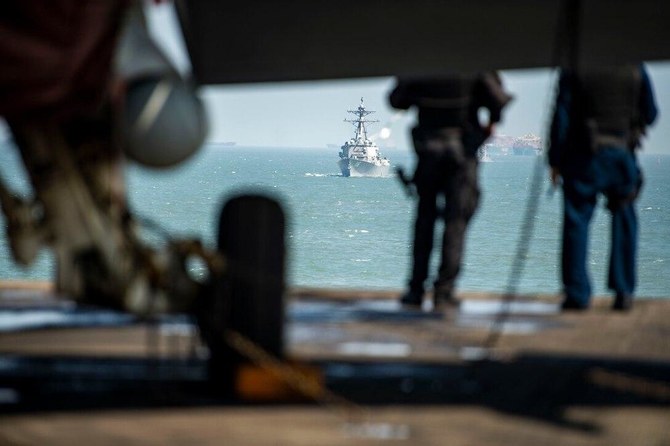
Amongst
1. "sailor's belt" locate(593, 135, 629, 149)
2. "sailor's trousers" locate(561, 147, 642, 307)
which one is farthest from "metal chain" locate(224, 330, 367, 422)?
"sailor's belt" locate(593, 135, 629, 149)

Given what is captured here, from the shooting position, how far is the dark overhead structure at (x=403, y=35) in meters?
Result: 10.2

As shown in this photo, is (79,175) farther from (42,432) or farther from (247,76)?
(247,76)

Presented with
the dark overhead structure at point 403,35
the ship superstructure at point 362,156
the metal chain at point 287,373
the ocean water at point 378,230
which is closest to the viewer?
the metal chain at point 287,373

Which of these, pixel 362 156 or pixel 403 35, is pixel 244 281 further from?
pixel 362 156

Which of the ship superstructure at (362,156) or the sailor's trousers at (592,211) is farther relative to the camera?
the ship superstructure at (362,156)

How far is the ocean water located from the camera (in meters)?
49.1

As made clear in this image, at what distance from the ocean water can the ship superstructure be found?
129 cm

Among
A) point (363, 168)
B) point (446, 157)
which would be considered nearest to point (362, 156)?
point (363, 168)

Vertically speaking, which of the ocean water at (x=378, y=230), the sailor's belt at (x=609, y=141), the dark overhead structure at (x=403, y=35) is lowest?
the ocean water at (x=378, y=230)

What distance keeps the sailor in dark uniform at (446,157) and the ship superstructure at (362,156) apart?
12569 centimetres

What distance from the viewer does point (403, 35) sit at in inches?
421

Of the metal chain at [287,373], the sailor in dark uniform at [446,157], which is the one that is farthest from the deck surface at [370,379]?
the sailor in dark uniform at [446,157]

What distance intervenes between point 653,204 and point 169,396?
108 meters

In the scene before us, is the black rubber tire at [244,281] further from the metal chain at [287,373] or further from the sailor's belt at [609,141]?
the sailor's belt at [609,141]
